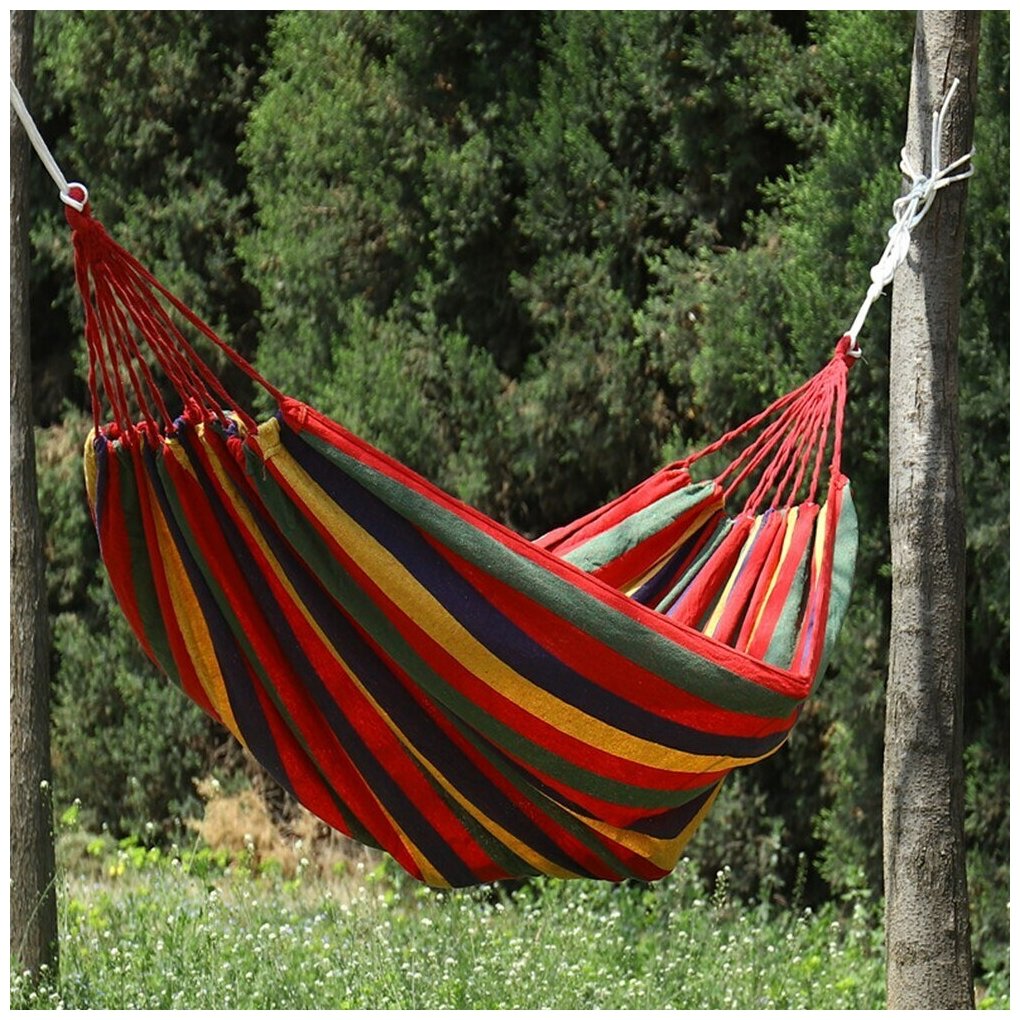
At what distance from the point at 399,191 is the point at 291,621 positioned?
1.86 meters

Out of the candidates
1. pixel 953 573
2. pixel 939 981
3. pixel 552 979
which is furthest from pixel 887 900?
pixel 552 979

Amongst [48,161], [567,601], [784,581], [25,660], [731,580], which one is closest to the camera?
[48,161]

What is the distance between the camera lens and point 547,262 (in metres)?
3.40

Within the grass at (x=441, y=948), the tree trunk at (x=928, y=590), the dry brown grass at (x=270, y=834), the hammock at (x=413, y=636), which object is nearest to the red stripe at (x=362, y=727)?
the hammock at (x=413, y=636)

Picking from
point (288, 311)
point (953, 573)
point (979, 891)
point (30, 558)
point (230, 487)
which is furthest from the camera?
point (288, 311)

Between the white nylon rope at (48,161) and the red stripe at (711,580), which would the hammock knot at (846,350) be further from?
the white nylon rope at (48,161)

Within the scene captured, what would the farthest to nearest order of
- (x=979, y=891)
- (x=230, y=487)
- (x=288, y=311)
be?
1. (x=288, y=311)
2. (x=979, y=891)
3. (x=230, y=487)

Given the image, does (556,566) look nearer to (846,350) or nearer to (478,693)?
(478,693)

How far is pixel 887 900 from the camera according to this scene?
7.53ft

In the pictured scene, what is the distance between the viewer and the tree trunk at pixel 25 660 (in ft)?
8.59

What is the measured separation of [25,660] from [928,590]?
1.52 meters

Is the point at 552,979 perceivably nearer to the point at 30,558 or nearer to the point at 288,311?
the point at 30,558

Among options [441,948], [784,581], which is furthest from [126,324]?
[441,948]

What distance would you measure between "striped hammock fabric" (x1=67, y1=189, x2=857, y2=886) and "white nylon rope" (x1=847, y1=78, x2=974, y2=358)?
0.24m
